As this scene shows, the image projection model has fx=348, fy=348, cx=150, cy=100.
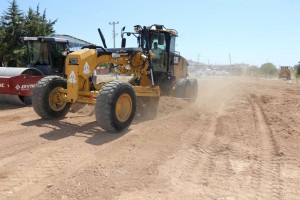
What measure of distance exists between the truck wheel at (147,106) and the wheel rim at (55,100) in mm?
2002

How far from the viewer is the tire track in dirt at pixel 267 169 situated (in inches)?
165

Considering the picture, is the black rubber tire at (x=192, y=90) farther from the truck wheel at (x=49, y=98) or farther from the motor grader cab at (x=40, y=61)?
the truck wheel at (x=49, y=98)

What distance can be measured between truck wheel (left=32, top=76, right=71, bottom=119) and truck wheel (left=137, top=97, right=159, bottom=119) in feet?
6.23

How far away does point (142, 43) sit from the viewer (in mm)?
10711

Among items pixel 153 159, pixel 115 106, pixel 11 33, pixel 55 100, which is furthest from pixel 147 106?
pixel 11 33

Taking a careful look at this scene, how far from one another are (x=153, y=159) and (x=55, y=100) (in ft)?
11.9

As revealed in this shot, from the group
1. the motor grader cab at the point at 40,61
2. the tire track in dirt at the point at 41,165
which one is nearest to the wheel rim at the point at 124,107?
the tire track in dirt at the point at 41,165

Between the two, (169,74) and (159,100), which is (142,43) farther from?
(159,100)

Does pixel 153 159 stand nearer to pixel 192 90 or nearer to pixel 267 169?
pixel 267 169

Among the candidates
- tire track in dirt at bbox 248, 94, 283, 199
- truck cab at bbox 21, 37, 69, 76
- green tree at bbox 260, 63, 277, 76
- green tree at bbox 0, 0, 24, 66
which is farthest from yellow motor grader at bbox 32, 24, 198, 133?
green tree at bbox 260, 63, 277, 76

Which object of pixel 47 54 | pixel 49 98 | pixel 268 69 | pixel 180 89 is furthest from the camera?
pixel 268 69

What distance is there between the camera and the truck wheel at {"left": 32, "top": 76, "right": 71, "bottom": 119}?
25.0 feet

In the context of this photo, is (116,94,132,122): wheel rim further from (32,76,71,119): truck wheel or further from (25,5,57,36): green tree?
(25,5,57,36): green tree

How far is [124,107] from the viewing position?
7098 mm
